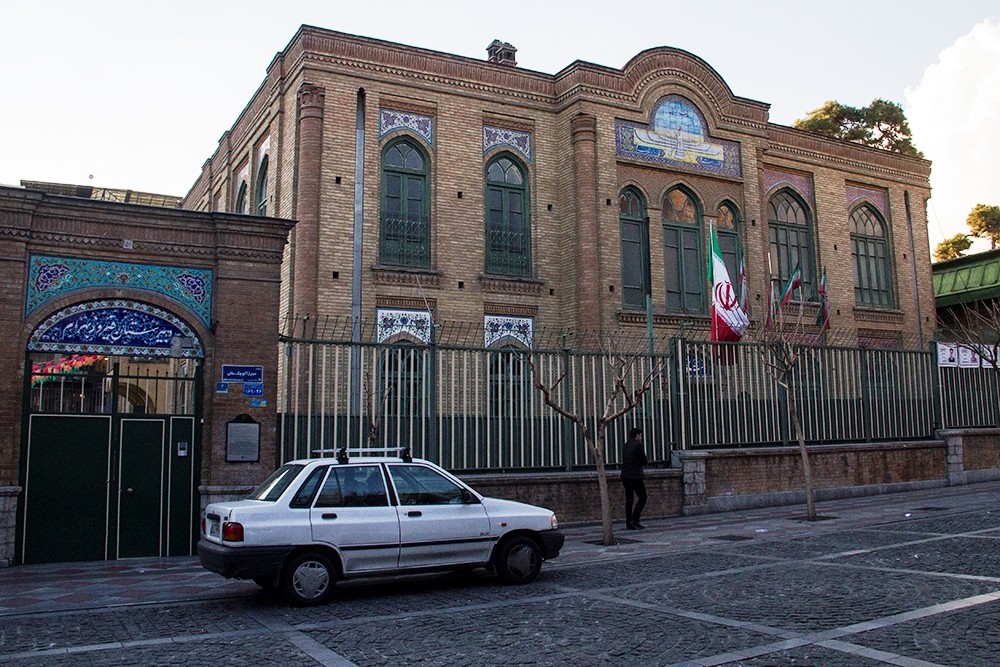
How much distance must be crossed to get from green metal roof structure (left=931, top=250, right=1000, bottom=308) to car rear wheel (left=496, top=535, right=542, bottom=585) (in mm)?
29605

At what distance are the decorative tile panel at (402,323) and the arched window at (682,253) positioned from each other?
7145mm

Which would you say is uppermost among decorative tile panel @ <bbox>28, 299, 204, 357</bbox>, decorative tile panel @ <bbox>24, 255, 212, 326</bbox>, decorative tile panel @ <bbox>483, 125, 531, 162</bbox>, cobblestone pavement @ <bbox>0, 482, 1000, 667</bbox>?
decorative tile panel @ <bbox>483, 125, 531, 162</bbox>

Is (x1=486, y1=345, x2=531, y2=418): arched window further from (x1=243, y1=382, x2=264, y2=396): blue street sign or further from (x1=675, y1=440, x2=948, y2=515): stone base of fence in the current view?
(x1=243, y1=382, x2=264, y2=396): blue street sign

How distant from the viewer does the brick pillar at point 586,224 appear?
22.3 m

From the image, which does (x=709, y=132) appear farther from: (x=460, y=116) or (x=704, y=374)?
(x=704, y=374)

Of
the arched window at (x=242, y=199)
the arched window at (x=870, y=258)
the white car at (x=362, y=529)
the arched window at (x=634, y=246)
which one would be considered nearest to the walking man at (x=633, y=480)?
the white car at (x=362, y=529)

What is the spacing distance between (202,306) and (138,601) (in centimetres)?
525

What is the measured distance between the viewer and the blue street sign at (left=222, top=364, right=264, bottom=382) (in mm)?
13391

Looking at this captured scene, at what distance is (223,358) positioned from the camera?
44.0 feet

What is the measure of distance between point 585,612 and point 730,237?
1894 centimetres

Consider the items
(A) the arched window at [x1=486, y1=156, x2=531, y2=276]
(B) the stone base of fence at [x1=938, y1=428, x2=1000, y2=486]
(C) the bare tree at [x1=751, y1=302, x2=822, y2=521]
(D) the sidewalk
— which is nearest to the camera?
(D) the sidewalk

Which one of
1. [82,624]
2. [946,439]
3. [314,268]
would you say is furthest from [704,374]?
[82,624]

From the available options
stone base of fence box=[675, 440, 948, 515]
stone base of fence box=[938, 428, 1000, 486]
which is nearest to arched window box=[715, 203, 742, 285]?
stone base of fence box=[675, 440, 948, 515]

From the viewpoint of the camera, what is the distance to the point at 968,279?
3550 centimetres
